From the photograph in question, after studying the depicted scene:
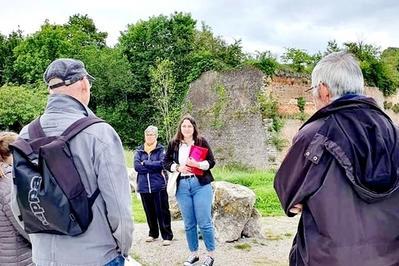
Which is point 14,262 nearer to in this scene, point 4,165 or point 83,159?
point 4,165

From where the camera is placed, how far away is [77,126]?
2895 millimetres

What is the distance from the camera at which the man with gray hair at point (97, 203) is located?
9.37 feet

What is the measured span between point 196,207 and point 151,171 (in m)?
1.77

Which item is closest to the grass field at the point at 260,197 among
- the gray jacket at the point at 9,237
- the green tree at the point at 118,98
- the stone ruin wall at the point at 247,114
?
the stone ruin wall at the point at 247,114

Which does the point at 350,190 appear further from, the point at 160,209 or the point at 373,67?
the point at 373,67

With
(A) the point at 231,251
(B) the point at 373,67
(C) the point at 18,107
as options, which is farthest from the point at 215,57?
(A) the point at 231,251

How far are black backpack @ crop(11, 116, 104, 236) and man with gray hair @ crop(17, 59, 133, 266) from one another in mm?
60

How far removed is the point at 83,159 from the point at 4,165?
1.10 m

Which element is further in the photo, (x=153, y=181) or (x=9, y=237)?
(x=153, y=181)

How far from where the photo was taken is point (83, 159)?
287cm

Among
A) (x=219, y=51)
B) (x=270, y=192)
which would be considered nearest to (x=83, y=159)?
(x=270, y=192)

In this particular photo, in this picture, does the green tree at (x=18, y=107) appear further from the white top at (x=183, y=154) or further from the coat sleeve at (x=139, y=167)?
the white top at (x=183, y=154)

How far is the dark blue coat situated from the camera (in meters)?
7.78

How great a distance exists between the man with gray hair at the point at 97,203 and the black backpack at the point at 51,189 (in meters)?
0.06
